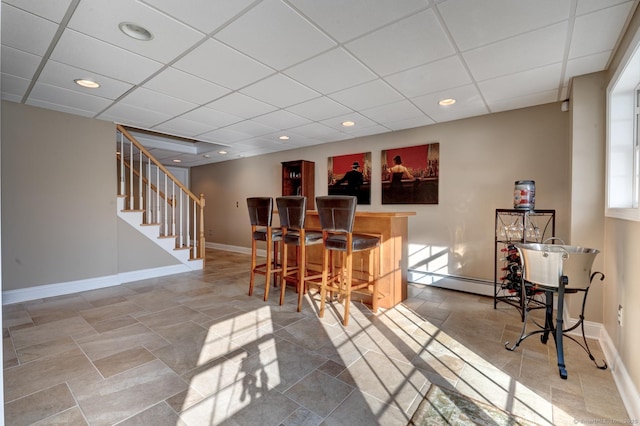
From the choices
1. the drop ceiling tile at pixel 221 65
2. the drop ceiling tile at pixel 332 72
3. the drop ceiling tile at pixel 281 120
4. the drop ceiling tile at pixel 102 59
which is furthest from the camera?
the drop ceiling tile at pixel 281 120

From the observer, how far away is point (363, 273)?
3686 mm

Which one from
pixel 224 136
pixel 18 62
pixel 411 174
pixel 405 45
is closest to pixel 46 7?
pixel 18 62

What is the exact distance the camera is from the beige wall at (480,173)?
3521 mm

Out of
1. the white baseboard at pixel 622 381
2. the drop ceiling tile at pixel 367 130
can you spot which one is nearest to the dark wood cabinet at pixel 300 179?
the drop ceiling tile at pixel 367 130

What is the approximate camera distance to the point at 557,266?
6.97 feet

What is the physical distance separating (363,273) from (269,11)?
9.32 feet

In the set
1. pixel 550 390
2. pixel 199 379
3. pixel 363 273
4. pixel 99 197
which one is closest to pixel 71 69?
pixel 99 197

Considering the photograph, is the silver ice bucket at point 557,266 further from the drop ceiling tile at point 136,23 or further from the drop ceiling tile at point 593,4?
the drop ceiling tile at point 136,23

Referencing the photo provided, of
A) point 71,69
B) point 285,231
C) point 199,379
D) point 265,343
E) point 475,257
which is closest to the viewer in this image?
point 199,379

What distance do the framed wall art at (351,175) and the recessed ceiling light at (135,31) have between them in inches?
142

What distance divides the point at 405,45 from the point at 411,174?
2.53m

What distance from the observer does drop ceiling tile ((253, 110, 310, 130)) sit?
3986 millimetres

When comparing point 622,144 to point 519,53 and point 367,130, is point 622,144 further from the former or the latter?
point 367,130

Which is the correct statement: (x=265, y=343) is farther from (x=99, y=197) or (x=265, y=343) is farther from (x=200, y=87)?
(x=99, y=197)
